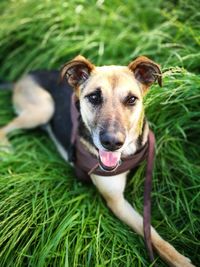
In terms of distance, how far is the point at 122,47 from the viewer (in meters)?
5.34

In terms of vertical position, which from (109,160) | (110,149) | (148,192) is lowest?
(148,192)

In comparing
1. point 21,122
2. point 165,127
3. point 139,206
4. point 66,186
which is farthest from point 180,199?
point 21,122

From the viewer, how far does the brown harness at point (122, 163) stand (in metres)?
3.83

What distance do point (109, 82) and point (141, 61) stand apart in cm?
32

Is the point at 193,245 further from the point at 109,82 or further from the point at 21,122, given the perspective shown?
the point at 21,122

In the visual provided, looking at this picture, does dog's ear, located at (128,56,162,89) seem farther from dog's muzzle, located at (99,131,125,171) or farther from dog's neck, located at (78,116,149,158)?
dog's muzzle, located at (99,131,125,171)

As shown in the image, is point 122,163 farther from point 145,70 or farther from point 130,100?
point 145,70

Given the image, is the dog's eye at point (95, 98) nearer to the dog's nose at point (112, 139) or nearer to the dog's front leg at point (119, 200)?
the dog's nose at point (112, 139)

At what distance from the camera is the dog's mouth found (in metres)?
3.54

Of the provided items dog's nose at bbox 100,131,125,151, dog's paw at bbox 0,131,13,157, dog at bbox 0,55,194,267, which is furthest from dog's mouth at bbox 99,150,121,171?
dog's paw at bbox 0,131,13,157

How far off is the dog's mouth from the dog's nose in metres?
0.18

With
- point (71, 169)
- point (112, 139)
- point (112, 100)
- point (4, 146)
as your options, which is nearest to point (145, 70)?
point (112, 100)

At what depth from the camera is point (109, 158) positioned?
11.7 ft

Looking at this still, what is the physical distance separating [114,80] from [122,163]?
737 mm
